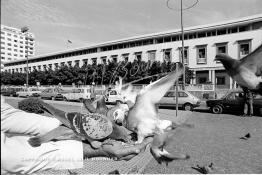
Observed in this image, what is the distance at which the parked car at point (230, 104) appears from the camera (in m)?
12.6

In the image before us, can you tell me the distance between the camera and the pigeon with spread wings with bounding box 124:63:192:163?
1581 millimetres

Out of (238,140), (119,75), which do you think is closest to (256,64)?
(119,75)

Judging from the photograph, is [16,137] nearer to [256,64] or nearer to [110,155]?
[110,155]

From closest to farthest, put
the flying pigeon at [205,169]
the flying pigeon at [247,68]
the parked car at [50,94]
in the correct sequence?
1. the flying pigeon at [247,68]
2. the parked car at [50,94]
3. the flying pigeon at [205,169]

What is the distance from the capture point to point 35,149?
5.28 feet

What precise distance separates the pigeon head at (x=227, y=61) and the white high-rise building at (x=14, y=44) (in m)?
1.15

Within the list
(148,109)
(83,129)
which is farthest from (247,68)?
(83,129)

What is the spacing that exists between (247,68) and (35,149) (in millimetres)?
1305

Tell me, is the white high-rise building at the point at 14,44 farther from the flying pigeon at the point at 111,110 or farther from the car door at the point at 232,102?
the car door at the point at 232,102

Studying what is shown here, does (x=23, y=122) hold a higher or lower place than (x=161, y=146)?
higher

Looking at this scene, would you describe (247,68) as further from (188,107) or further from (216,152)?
(188,107)

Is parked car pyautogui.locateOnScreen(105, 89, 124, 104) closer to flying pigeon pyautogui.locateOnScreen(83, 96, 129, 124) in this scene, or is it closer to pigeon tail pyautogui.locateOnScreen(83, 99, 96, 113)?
flying pigeon pyautogui.locateOnScreen(83, 96, 129, 124)

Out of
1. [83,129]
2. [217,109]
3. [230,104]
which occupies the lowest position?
[217,109]

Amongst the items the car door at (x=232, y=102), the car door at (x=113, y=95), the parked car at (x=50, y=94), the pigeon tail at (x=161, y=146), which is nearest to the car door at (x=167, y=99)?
the pigeon tail at (x=161, y=146)
